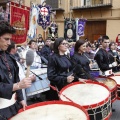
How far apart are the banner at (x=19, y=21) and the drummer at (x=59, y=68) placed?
217 centimetres

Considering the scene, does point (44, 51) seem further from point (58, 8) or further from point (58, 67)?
point (58, 8)

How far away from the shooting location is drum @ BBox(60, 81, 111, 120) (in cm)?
304

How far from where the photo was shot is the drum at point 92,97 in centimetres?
304

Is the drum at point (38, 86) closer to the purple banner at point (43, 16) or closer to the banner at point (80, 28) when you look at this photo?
the purple banner at point (43, 16)

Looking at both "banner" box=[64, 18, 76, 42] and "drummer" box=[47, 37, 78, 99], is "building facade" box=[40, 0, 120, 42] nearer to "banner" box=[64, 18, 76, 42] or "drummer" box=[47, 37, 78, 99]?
"banner" box=[64, 18, 76, 42]

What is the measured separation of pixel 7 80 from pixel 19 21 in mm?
3891

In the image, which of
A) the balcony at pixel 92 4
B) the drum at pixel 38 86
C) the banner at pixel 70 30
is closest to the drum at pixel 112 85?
the drum at pixel 38 86

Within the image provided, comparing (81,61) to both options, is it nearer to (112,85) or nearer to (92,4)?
(112,85)

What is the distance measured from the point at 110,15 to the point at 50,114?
16.5 meters

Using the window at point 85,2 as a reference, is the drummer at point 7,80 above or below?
below

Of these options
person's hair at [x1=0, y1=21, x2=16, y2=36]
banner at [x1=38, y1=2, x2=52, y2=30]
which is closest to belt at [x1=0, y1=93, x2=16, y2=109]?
person's hair at [x1=0, y1=21, x2=16, y2=36]

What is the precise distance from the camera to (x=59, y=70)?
3967 millimetres

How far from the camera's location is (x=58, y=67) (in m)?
3.96

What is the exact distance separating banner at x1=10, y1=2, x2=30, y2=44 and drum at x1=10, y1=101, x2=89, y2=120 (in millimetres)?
3540
